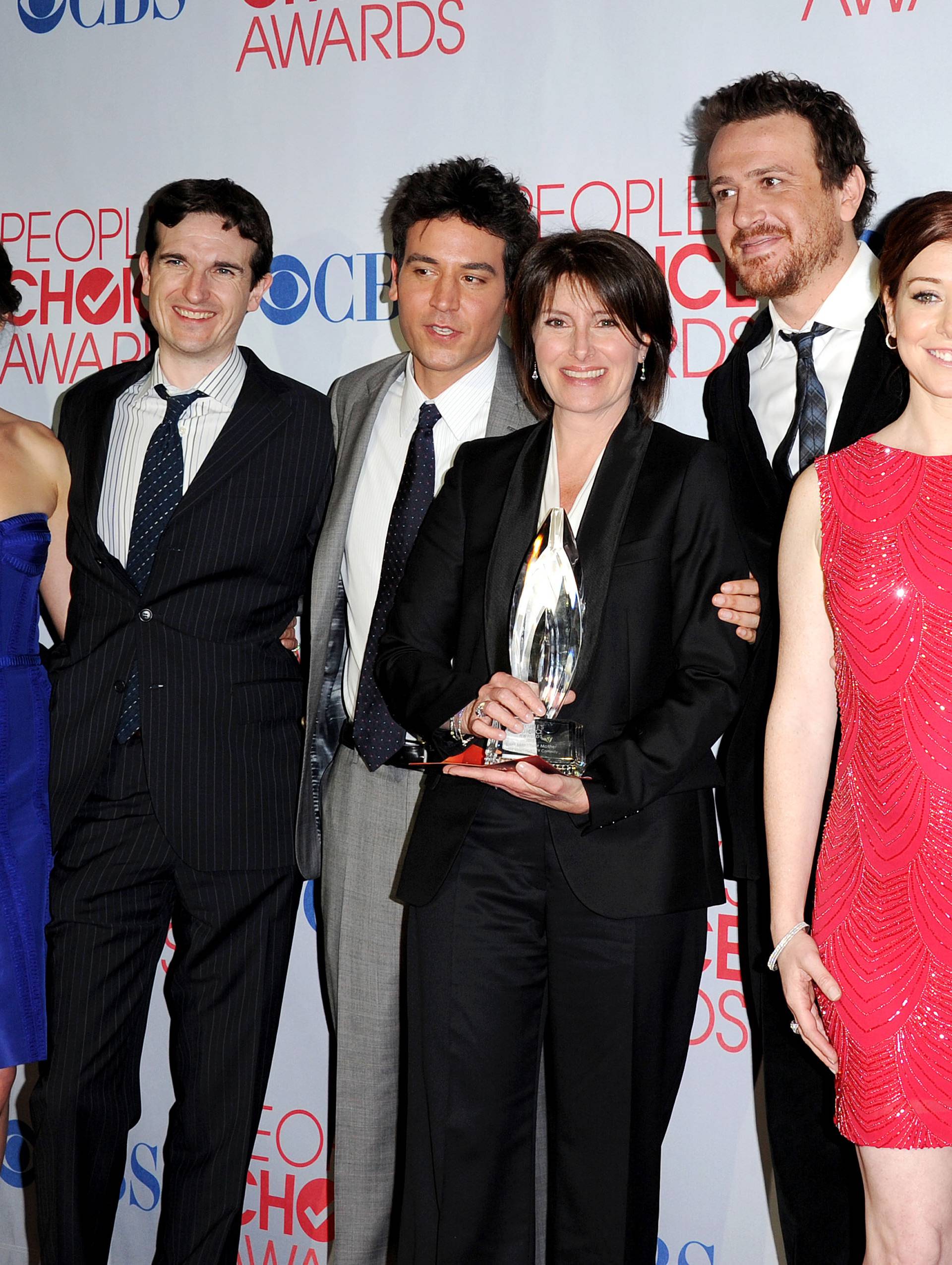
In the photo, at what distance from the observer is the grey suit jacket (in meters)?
2.57

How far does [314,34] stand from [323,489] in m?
1.17

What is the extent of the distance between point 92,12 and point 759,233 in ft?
6.23

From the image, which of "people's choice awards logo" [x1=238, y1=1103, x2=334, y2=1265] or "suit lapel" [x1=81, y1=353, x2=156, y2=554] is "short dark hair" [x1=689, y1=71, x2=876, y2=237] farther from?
"people's choice awards logo" [x1=238, y1=1103, x2=334, y2=1265]

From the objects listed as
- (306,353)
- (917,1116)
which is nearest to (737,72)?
(306,353)

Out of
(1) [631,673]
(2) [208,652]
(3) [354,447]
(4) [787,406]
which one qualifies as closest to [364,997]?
(2) [208,652]

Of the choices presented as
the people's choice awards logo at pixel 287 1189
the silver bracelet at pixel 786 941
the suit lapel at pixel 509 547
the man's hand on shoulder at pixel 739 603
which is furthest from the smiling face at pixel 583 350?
the people's choice awards logo at pixel 287 1189

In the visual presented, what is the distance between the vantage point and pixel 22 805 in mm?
2465

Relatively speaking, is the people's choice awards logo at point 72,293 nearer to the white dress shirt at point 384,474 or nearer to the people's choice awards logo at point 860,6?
the white dress shirt at point 384,474

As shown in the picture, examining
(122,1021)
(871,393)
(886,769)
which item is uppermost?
(871,393)

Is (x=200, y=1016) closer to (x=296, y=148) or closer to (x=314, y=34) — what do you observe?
(x=296, y=148)

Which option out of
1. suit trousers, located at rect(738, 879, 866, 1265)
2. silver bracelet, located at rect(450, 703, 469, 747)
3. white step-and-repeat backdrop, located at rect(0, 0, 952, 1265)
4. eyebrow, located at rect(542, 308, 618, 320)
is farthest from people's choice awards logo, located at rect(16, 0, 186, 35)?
suit trousers, located at rect(738, 879, 866, 1265)

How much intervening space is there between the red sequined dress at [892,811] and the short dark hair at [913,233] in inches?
9.8

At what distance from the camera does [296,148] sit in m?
3.05

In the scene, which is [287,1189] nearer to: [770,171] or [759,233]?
[759,233]
